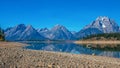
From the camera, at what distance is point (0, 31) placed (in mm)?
166125

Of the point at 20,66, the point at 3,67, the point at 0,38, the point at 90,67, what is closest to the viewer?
the point at 3,67

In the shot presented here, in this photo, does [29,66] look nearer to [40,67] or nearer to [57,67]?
[40,67]

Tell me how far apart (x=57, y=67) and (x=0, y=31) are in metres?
153

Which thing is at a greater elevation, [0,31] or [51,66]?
[0,31]

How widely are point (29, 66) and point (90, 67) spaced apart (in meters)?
4.77

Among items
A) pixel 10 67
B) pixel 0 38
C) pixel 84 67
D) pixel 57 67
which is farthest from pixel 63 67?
pixel 0 38

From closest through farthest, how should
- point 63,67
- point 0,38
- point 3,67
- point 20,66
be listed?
point 3,67
point 20,66
point 63,67
point 0,38

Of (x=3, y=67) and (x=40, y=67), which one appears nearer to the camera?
(x=3, y=67)

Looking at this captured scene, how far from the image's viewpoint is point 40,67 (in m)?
17.4

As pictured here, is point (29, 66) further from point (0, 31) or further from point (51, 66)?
point (0, 31)

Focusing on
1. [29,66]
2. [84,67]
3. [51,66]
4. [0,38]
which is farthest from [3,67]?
[0,38]

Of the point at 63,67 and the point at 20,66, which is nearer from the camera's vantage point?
the point at 20,66

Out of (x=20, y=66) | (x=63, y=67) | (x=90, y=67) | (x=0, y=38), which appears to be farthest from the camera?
(x=0, y=38)

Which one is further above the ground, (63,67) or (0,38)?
(0,38)
